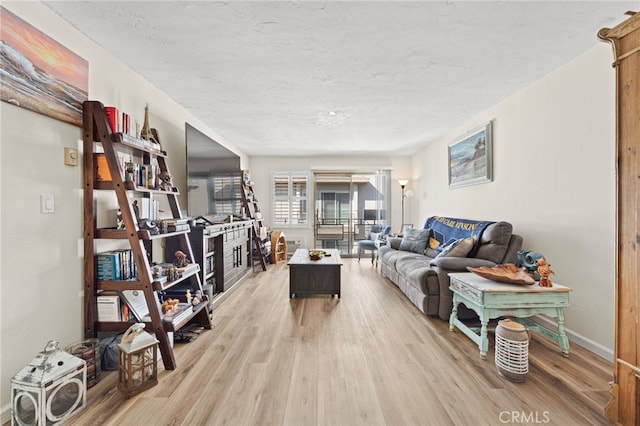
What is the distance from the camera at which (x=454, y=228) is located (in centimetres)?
384

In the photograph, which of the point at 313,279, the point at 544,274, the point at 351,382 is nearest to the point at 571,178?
the point at 544,274

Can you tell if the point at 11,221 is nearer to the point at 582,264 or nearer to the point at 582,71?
the point at 582,264

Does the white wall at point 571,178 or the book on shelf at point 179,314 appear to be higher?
the white wall at point 571,178

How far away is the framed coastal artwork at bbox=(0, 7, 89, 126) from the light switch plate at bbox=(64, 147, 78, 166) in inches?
7.4

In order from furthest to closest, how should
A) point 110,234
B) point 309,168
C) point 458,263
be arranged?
point 309,168
point 458,263
point 110,234

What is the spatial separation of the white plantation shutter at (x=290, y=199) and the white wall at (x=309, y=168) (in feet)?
0.40

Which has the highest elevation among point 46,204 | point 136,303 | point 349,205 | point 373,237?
point 349,205

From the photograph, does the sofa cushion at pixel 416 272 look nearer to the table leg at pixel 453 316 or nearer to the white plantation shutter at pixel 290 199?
the table leg at pixel 453 316

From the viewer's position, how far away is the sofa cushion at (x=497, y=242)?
286 cm

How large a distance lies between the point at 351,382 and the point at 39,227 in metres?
2.18

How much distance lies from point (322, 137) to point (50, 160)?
3.65 meters

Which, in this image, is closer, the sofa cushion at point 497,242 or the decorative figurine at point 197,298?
the decorative figurine at point 197,298

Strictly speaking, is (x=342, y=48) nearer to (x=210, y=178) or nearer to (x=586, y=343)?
(x=210, y=178)

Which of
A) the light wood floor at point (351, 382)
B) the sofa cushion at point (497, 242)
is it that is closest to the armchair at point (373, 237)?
the sofa cushion at point (497, 242)
